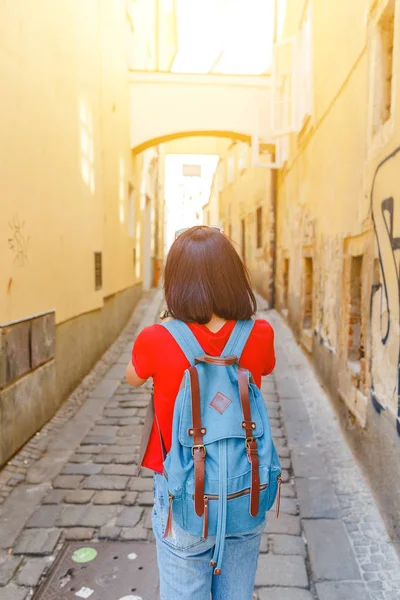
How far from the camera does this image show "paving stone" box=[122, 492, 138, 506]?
3744 mm

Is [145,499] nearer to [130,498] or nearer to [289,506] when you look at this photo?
[130,498]

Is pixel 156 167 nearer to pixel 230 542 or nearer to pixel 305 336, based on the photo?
pixel 305 336

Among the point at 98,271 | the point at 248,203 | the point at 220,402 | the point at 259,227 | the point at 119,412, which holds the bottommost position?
the point at 119,412

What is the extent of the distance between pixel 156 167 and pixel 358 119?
14056 millimetres

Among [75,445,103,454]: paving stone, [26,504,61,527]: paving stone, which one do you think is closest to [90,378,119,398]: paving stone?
[75,445,103,454]: paving stone

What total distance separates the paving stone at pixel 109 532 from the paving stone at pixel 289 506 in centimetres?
120

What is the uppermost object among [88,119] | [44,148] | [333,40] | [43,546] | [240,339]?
[333,40]

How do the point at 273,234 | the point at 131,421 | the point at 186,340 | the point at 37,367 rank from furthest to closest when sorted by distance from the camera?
Answer: the point at 273,234 → the point at 131,421 → the point at 37,367 → the point at 186,340

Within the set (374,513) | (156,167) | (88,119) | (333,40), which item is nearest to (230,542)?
(374,513)

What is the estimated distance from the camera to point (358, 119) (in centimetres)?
450

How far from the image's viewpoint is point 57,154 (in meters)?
5.66

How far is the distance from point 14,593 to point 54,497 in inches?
42.6

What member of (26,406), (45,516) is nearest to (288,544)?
(45,516)

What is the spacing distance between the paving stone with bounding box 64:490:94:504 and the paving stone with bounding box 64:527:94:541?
0.37 metres
